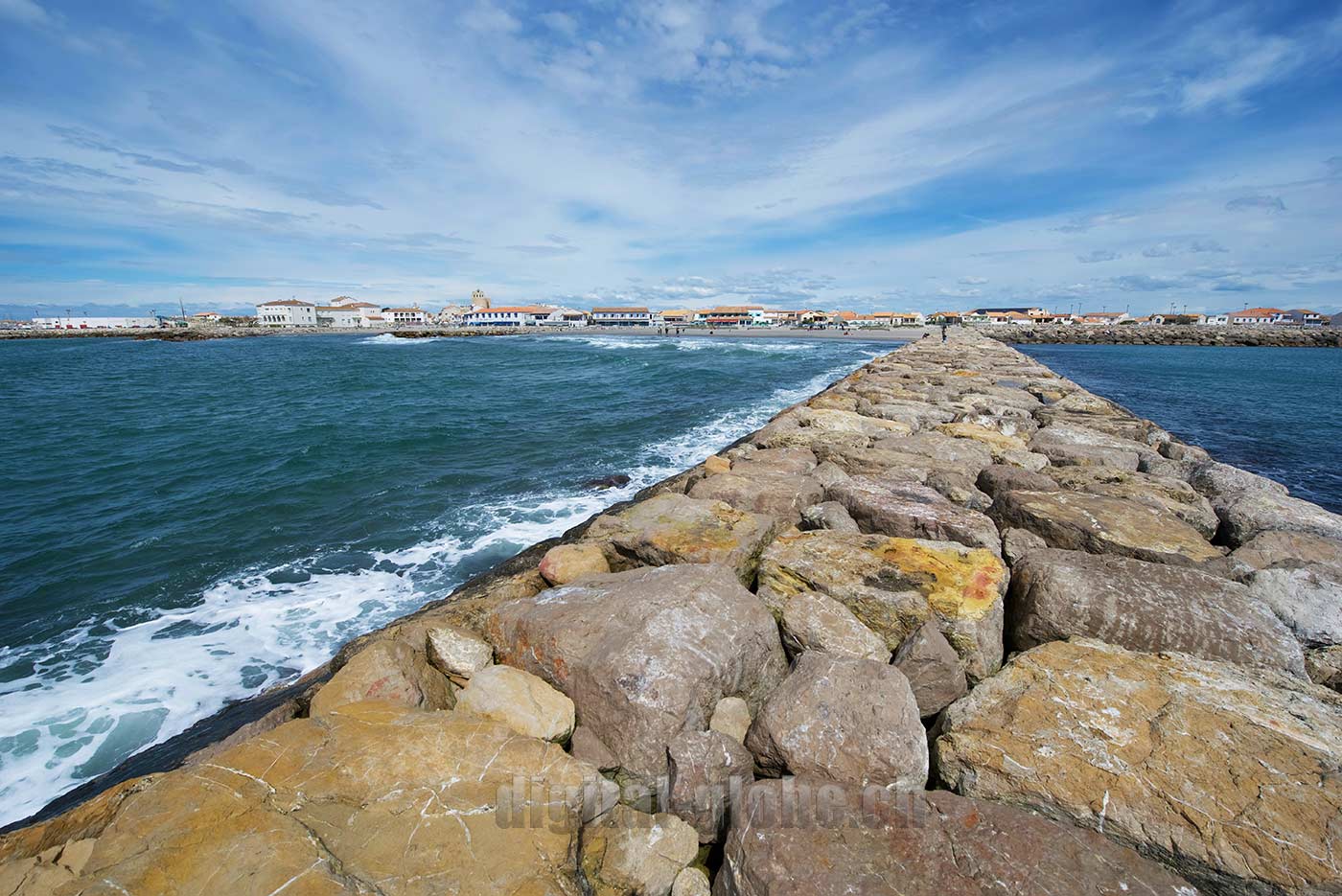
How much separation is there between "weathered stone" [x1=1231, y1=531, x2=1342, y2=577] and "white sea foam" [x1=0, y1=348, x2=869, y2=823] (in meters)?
8.14

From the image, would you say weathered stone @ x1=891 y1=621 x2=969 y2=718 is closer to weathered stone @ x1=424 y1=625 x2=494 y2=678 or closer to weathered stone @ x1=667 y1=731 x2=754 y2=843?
weathered stone @ x1=667 y1=731 x2=754 y2=843

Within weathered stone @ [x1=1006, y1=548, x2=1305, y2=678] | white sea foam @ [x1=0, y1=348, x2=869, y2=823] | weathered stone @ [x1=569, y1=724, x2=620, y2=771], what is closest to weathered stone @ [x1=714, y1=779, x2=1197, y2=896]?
weathered stone @ [x1=569, y1=724, x2=620, y2=771]

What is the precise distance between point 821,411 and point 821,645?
6933 mm

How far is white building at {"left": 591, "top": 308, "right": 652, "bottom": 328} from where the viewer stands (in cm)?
12088

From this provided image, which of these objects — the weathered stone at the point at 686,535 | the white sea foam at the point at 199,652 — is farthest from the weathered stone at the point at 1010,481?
the white sea foam at the point at 199,652

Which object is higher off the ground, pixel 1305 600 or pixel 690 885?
pixel 1305 600

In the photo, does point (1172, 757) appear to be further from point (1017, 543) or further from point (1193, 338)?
point (1193, 338)

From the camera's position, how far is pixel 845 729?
9.36 ft

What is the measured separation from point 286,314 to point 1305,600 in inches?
5578

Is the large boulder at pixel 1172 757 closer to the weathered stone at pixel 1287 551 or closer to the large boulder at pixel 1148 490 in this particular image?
the weathered stone at pixel 1287 551

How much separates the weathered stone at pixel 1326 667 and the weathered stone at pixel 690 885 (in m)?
3.85

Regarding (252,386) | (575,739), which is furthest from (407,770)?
(252,386)

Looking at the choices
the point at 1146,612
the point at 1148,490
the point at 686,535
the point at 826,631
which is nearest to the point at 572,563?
the point at 686,535

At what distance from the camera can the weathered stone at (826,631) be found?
11.5 feet
